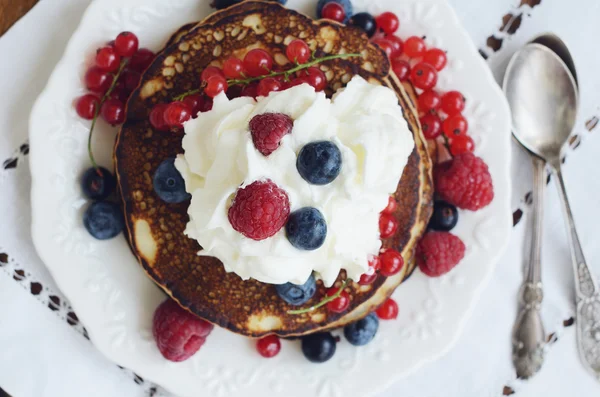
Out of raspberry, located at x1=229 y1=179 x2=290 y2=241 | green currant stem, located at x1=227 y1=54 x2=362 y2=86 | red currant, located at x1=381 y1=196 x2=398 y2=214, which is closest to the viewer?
raspberry, located at x1=229 y1=179 x2=290 y2=241

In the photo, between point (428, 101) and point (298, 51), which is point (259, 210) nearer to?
point (298, 51)

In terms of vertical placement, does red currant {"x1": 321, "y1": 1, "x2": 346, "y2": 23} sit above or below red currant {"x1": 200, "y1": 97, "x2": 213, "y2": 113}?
above

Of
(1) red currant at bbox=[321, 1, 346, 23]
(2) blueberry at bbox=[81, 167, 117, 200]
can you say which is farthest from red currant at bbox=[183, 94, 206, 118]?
(1) red currant at bbox=[321, 1, 346, 23]

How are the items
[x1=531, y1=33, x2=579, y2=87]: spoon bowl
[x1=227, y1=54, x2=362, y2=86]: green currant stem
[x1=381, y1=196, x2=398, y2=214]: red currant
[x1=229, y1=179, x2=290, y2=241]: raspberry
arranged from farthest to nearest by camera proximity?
[x1=531, y1=33, x2=579, y2=87]: spoon bowl < [x1=381, y1=196, x2=398, y2=214]: red currant < [x1=227, y1=54, x2=362, y2=86]: green currant stem < [x1=229, y1=179, x2=290, y2=241]: raspberry

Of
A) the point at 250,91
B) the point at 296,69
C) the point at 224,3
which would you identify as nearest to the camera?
the point at 296,69

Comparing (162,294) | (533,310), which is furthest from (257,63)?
(533,310)

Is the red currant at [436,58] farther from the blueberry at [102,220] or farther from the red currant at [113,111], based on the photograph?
the blueberry at [102,220]

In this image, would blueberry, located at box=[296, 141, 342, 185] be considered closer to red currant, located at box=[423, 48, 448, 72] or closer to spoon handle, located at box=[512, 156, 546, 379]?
red currant, located at box=[423, 48, 448, 72]
